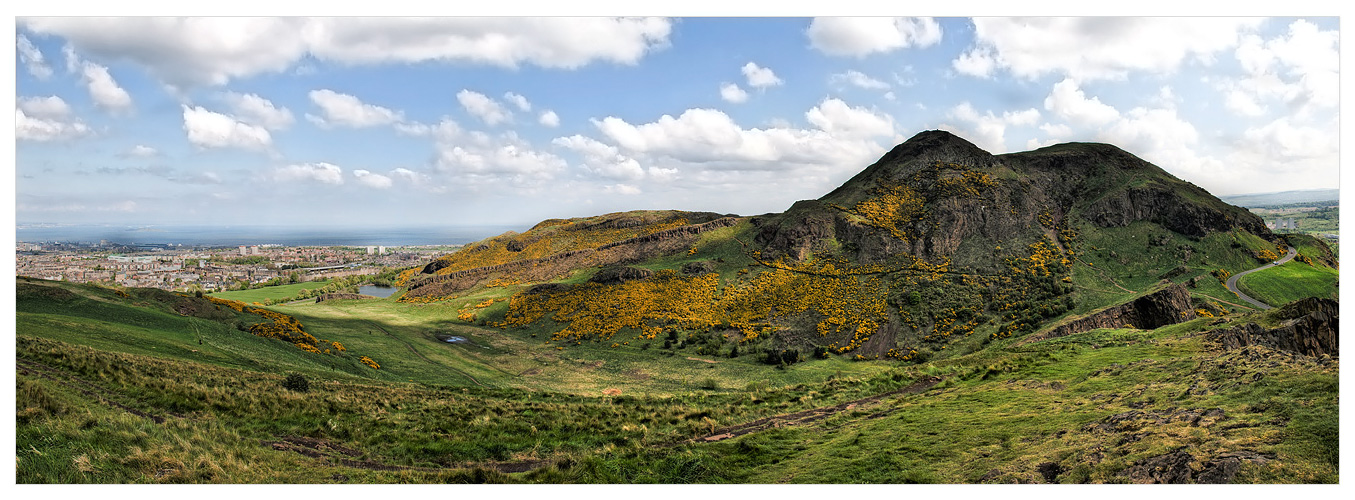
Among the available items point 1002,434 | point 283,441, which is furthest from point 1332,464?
point 283,441

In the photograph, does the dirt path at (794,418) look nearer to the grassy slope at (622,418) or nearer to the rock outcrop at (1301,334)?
the grassy slope at (622,418)

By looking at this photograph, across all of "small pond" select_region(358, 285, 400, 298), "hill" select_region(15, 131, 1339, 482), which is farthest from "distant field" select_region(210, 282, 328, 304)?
"hill" select_region(15, 131, 1339, 482)

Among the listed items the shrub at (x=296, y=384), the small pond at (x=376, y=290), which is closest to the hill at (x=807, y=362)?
the shrub at (x=296, y=384)

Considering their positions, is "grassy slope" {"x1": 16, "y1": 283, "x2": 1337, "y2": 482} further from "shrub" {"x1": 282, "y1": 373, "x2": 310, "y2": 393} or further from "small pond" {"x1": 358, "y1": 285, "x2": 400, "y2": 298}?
"small pond" {"x1": 358, "y1": 285, "x2": 400, "y2": 298}

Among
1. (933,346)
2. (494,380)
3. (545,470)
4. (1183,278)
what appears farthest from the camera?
(1183,278)

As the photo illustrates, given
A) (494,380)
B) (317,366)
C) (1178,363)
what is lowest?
(494,380)

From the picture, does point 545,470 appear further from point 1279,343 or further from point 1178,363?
point 1279,343

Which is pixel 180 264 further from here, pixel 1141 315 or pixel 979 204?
pixel 1141 315
